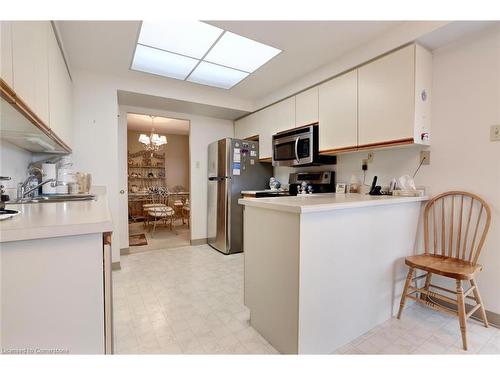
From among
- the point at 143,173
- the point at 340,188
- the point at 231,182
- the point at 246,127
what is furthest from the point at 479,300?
the point at 143,173

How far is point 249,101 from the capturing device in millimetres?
3738

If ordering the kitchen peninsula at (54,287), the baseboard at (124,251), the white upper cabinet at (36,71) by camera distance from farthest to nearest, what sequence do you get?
the baseboard at (124,251) → the white upper cabinet at (36,71) → the kitchen peninsula at (54,287)

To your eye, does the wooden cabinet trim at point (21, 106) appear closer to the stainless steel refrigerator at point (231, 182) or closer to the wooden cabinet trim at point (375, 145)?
the stainless steel refrigerator at point (231, 182)

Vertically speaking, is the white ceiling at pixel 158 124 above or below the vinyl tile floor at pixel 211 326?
above

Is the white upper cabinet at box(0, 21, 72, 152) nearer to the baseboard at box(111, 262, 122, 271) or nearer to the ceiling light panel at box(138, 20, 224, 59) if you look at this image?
the ceiling light panel at box(138, 20, 224, 59)

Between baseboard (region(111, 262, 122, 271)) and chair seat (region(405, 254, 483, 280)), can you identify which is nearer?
chair seat (region(405, 254, 483, 280))

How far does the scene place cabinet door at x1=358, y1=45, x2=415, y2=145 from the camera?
1869 millimetres

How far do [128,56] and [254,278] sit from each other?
236cm

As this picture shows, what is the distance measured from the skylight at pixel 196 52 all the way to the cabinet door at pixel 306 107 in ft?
2.01

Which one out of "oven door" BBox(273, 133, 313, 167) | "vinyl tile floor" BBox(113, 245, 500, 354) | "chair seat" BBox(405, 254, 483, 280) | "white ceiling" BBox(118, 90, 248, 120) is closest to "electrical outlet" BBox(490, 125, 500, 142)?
"chair seat" BBox(405, 254, 483, 280)

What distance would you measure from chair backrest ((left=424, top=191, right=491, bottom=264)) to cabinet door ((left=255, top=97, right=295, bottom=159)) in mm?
1730

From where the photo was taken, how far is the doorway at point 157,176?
507 cm

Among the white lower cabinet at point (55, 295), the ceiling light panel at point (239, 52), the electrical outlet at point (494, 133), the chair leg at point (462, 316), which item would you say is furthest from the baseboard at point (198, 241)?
the electrical outlet at point (494, 133)

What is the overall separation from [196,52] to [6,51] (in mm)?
1645
